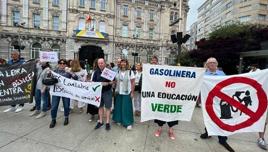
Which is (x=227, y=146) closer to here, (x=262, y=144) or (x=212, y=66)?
(x=262, y=144)

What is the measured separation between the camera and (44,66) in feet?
18.5

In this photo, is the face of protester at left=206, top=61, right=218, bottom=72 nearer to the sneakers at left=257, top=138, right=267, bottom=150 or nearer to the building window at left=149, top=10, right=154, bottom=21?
the sneakers at left=257, top=138, right=267, bottom=150

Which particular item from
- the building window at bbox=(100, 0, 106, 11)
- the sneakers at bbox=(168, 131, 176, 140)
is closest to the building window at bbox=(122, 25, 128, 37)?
the building window at bbox=(100, 0, 106, 11)

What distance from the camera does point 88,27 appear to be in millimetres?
35875

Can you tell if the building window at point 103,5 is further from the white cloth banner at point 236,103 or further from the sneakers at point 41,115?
the white cloth banner at point 236,103

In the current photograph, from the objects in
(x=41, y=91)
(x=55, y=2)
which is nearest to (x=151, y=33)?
(x=55, y=2)

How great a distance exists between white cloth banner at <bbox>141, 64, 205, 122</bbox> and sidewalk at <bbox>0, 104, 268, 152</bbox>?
0.59m

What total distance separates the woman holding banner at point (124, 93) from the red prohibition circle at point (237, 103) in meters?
2.01

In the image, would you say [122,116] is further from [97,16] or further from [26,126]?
[97,16]

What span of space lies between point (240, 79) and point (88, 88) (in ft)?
12.5

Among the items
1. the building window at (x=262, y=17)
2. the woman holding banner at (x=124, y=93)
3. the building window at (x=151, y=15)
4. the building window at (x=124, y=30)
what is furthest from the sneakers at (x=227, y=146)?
the building window at (x=262, y=17)

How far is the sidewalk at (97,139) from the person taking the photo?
374 centimetres

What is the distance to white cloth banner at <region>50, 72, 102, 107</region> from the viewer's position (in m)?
4.78

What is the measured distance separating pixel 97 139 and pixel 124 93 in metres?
1.37
